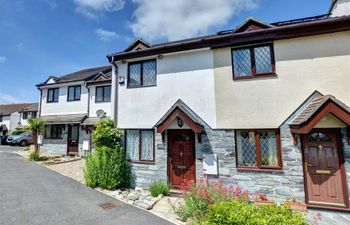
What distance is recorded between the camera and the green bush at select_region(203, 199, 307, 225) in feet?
11.7

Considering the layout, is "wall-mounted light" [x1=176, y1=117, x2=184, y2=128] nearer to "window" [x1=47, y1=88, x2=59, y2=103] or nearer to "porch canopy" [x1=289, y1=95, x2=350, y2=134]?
"porch canopy" [x1=289, y1=95, x2=350, y2=134]

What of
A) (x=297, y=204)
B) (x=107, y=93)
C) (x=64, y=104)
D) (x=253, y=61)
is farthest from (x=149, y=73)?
(x=64, y=104)

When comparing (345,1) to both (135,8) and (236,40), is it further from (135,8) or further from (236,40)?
(135,8)

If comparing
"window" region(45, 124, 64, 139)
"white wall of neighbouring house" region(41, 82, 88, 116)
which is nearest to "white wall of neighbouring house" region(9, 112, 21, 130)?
"white wall of neighbouring house" region(41, 82, 88, 116)

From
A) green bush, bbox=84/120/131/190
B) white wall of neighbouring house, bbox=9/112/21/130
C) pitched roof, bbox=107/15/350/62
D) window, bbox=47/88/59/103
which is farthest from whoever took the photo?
white wall of neighbouring house, bbox=9/112/21/130

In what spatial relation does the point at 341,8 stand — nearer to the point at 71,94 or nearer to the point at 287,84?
Answer: the point at 287,84

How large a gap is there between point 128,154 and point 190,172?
138 inches

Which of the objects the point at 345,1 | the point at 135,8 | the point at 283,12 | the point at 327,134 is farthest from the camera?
the point at 135,8

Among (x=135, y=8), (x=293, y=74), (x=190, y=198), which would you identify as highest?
(x=135, y=8)

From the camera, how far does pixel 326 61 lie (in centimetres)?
700

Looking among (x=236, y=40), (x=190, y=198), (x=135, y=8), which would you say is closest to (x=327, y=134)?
(x=236, y=40)

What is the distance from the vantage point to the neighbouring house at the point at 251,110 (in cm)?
672

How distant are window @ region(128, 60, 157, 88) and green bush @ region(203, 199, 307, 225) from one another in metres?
6.95

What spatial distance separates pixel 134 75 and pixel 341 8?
10.2 meters
